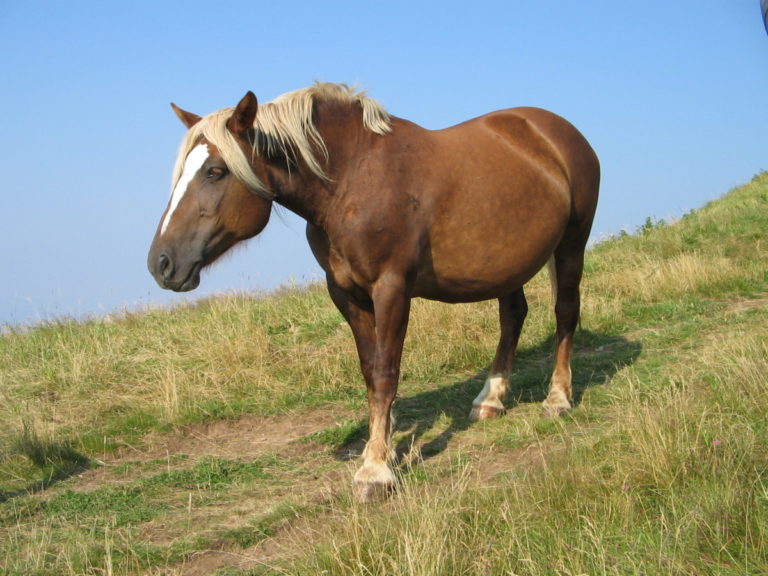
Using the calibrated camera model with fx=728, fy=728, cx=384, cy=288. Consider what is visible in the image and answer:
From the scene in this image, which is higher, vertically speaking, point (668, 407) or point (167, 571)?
point (668, 407)

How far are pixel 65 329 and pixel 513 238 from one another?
5692 mm

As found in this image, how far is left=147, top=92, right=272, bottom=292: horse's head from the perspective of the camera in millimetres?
3840

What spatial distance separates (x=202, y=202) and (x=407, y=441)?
7.06 ft

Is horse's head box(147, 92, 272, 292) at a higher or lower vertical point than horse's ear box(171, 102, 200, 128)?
lower

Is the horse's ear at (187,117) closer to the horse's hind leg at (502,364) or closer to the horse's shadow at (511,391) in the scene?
the horse's shadow at (511,391)

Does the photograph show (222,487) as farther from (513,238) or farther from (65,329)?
(65,329)

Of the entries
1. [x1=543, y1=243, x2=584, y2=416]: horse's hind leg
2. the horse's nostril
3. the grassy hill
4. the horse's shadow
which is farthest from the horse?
the grassy hill

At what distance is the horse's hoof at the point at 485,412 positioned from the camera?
5.22 m

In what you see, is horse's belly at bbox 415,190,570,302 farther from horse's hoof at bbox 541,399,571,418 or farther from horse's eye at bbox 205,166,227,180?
horse's eye at bbox 205,166,227,180

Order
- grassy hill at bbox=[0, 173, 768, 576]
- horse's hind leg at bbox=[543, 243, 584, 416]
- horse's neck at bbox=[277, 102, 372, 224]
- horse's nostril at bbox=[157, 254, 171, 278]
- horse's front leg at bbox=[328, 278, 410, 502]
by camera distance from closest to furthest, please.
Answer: grassy hill at bbox=[0, 173, 768, 576] < horse's nostril at bbox=[157, 254, 171, 278] < horse's front leg at bbox=[328, 278, 410, 502] < horse's neck at bbox=[277, 102, 372, 224] < horse's hind leg at bbox=[543, 243, 584, 416]

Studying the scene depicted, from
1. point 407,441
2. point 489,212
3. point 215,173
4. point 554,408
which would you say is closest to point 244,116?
point 215,173

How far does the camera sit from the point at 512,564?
252 centimetres

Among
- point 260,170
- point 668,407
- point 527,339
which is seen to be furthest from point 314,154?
point 527,339

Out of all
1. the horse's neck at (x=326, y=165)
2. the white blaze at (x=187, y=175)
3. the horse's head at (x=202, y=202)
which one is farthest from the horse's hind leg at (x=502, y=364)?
the white blaze at (x=187, y=175)
